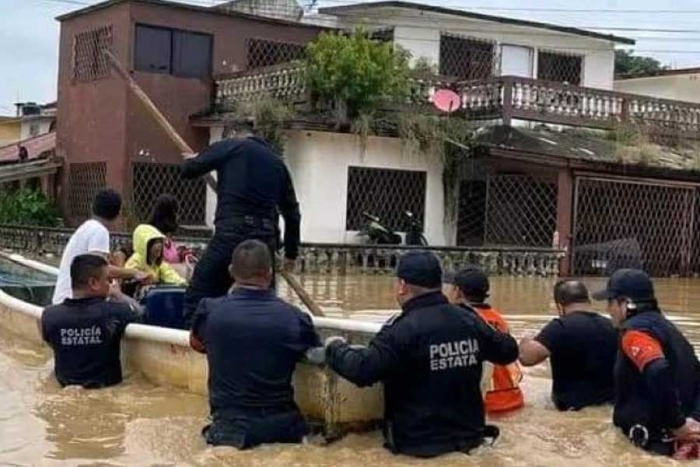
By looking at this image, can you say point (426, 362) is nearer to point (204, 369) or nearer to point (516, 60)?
point (204, 369)

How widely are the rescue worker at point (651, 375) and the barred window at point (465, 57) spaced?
20863 millimetres

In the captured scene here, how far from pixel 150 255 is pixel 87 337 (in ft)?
5.75

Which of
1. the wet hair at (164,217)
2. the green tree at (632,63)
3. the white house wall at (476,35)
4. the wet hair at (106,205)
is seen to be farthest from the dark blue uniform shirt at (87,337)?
the green tree at (632,63)

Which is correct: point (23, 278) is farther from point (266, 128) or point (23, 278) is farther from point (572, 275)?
point (572, 275)

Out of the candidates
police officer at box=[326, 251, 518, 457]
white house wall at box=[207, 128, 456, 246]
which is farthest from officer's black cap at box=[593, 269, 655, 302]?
white house wall at box=[207, 128, 456, 246]

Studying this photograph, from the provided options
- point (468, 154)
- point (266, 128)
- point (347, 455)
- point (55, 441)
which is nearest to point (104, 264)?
point (55, 441)

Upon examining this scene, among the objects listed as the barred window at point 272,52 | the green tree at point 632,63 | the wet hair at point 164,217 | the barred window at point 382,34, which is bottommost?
the wet hair at point 164,217

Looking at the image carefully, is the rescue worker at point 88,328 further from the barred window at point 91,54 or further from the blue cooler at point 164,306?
the barred window at point 91,54

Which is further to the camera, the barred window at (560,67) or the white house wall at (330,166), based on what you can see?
the barred window at (560,67)

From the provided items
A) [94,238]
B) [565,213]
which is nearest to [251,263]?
[94,238]

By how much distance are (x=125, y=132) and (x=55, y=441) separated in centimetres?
1820

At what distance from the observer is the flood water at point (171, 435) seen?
587 cm

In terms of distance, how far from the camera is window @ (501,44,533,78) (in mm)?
27484

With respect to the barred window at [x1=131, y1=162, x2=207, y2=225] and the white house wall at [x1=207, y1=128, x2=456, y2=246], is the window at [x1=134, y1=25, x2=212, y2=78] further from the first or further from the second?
the white house wall at [x1=207, y1=128, x2=456, y2=246]
